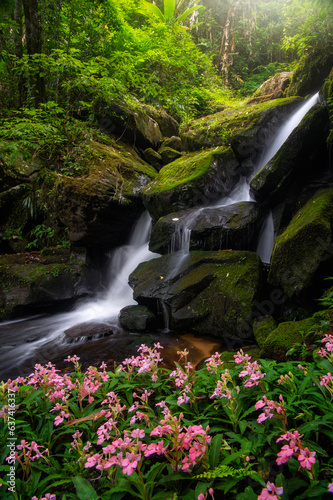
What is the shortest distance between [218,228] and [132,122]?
7142 mm

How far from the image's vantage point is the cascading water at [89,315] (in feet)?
17.0

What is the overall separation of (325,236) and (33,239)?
8.75 metres

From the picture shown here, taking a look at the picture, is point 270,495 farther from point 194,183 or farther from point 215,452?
point 194,183

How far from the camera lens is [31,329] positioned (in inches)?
245

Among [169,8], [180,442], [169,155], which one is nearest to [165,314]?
[180,442]

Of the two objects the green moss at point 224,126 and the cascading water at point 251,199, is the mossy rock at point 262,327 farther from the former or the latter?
the green moss at point 224,126

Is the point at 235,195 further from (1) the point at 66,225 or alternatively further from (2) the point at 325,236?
(1) the point at 66,225

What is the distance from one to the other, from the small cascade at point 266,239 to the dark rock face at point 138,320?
115 inches

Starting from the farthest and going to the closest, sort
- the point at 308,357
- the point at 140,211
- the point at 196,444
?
the point at 140,211 → the point at 308,357 → the point at 196,444

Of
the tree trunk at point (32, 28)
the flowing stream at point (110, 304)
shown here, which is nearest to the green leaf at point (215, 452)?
the flowing stream at point (110, 304)

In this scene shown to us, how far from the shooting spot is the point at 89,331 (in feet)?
18.7

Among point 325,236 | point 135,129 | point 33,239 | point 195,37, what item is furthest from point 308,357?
point 195,37

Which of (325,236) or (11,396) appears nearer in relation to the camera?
(11,396)

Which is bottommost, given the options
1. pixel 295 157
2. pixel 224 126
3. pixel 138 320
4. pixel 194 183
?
pixel 138 320
